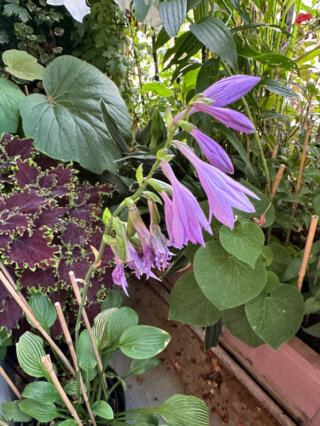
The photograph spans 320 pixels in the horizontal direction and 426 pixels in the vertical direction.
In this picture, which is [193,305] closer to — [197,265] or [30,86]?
[197,265]

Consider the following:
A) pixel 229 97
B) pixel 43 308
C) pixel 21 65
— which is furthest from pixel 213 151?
pixel 21 65

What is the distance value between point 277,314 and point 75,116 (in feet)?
2.24

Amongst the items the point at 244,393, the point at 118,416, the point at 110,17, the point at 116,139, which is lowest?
the point at 244,393

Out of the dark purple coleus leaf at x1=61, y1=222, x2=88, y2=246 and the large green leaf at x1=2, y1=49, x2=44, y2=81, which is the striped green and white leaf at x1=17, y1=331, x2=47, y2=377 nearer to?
the dark purple coleus leaf at x1=61, y1=222, x2=88, y2=246

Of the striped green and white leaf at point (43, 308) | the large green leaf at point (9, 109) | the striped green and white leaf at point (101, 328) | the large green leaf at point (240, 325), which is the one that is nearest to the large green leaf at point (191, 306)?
the large green leaf at point (240, 325)

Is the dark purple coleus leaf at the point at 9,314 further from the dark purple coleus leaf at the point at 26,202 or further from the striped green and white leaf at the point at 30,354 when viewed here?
the dark purple coleus leaf at the point at 26,202

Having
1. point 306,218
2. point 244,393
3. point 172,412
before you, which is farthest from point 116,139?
point 244,393

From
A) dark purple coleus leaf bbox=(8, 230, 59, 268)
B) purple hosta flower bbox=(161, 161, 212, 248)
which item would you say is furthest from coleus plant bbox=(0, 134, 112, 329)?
purple hosta flower bbox=(161, 161, 212, 248)

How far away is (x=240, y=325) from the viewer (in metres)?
0.77

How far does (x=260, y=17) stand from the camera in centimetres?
94

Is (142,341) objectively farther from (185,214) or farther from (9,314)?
(185,214)

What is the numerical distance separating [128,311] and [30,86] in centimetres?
86

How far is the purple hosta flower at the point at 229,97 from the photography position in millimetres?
370

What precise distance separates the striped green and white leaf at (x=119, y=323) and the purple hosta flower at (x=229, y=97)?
51 cm
